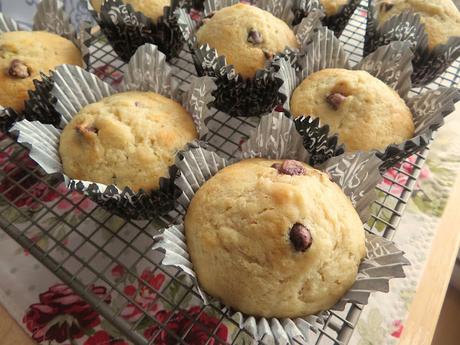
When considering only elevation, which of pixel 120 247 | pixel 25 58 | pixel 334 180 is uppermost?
pixel 25 58

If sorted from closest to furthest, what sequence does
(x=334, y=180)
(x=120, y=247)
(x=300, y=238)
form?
(x=300, y=238) < (x=334, y=180) < (x=120, y=247)

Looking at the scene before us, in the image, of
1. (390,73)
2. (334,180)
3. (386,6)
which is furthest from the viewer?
(386,6)

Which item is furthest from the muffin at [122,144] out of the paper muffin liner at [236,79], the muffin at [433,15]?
the muffin at [433,15]

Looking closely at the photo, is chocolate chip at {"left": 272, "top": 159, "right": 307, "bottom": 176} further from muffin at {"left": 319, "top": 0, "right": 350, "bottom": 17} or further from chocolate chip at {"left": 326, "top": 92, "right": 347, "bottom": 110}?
muffin at {"left": 319, "top": 0, "right": 350, "bottom": 17}

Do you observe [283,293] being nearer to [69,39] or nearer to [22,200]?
[22,200]

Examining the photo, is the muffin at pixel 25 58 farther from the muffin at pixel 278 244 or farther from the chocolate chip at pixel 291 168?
the chocolate chip at pixel 291 168

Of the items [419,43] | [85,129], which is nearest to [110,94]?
[85,129]

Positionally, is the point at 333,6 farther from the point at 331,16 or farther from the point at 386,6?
the point at 386,6
